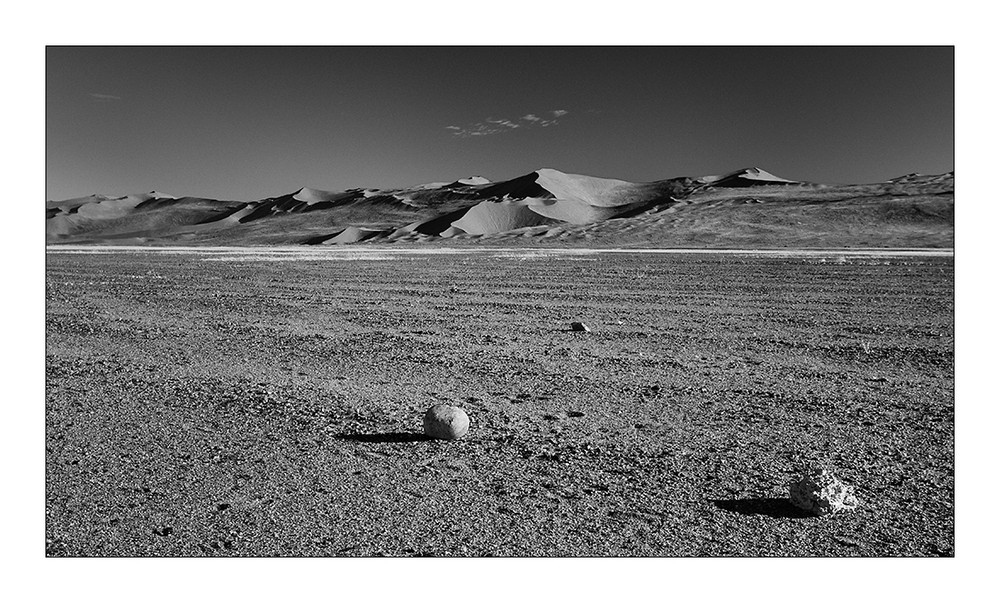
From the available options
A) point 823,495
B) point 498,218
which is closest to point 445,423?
point 823,495

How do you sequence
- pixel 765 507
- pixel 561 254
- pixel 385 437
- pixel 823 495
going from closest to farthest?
pixel 823 495
pixel 765 507
pixel 385 437
pixel 561 254

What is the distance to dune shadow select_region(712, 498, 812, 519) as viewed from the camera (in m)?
3.00

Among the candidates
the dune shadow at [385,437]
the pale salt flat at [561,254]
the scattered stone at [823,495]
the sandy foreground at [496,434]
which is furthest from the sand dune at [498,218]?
the scattered stone at [823,495]

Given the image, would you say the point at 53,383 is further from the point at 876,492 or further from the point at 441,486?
the point at 876,492

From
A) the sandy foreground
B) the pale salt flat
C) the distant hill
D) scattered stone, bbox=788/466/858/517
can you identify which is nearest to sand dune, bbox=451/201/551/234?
the distant hill

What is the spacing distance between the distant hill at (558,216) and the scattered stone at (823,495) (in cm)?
239

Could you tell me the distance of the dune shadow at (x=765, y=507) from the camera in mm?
3004

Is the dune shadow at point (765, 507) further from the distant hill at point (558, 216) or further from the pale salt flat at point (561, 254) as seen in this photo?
the pale salt flat at point (561, 254)

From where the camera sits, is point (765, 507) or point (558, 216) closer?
point (765, 507)

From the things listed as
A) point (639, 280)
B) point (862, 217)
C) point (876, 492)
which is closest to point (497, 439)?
point (876, 492)

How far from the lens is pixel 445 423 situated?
12.8 ft

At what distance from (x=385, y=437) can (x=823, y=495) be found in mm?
2303

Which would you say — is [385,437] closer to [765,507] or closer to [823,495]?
[765,507]

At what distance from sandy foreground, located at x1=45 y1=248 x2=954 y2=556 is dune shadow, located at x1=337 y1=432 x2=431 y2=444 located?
0.03m
